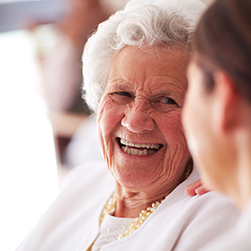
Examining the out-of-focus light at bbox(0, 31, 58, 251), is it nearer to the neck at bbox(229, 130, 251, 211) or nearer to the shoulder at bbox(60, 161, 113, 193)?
the shoulder at bbox(60, 161, 113, 193)

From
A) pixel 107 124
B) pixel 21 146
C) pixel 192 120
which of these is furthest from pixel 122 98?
pixel 21 146

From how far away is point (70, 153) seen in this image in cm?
334

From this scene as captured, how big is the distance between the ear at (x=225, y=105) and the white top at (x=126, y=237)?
514 mm

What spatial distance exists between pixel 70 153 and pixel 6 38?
2547 mm

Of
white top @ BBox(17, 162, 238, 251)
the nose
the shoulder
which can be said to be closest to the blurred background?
the shoulder

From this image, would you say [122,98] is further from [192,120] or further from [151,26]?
[192,120]

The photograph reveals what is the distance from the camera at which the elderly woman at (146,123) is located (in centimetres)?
129

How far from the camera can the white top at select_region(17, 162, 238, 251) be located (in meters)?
1.10

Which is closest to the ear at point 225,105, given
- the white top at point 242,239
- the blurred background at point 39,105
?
the white top at point 242,239

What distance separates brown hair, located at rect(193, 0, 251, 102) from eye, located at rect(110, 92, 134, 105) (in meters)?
0.67

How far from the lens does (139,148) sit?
54.4 inches

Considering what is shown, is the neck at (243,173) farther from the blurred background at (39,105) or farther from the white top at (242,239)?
the blurred background at (39,105)

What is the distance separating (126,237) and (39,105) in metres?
3.85

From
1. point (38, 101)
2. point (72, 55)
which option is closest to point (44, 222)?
point (72, 55)
